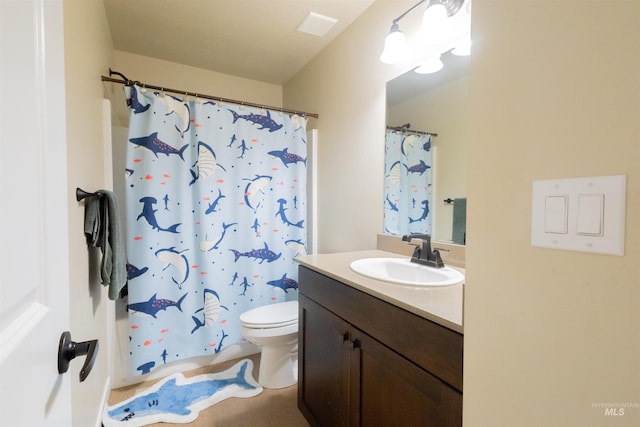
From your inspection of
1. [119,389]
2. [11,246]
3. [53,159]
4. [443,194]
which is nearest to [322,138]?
[443,194]

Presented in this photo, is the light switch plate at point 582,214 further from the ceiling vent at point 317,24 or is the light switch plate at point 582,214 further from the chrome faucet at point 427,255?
the ceiling vent at point 317,24

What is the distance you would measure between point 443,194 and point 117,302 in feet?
7.07

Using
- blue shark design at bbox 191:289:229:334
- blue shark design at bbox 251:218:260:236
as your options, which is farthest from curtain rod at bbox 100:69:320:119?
blue shark design at bbox 191:289:229:334

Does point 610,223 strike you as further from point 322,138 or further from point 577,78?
point 322,138

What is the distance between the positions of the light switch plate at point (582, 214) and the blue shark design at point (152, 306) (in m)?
2.06

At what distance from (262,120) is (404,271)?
153cm

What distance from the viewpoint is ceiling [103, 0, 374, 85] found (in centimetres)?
176

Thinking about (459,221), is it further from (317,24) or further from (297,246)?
(317,24)

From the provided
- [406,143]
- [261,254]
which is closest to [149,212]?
[261,254]

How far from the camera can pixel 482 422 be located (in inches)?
22.1

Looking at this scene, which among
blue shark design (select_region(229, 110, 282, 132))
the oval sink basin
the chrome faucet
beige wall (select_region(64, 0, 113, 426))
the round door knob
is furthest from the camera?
blue shark design (select_region(229, 110, 282, 132))

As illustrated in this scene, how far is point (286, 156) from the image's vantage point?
7.45 feet

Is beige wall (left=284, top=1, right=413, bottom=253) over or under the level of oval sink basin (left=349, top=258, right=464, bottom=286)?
over

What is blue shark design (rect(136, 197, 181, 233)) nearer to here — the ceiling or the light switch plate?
the ceiling
